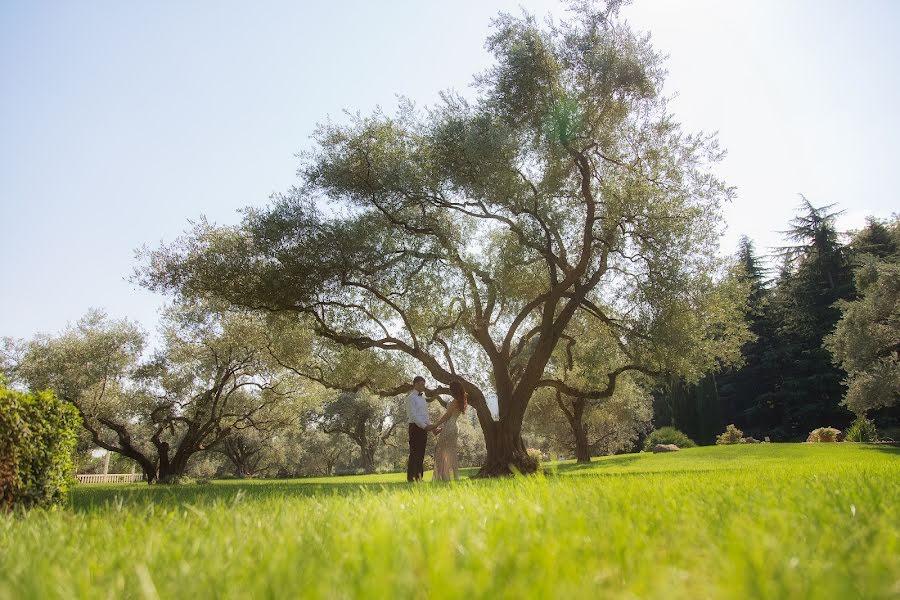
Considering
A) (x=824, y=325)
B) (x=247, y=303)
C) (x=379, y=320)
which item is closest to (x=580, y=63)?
(x=379, y=320)

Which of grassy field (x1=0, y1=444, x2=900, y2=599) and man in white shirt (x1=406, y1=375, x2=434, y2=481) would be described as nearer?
grassy field (x1=0, y1=444, x2=900, y2=599)

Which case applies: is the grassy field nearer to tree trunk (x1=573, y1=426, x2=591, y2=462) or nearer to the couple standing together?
the couple standing together

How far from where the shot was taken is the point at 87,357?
3019 cm

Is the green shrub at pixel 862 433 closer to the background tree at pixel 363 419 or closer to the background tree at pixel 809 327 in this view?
the background tree at pixel 809 327

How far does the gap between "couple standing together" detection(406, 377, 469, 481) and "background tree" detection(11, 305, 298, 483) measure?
51.4 feet

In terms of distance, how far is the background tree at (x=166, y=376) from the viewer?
2875 cm

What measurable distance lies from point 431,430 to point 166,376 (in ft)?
79.3

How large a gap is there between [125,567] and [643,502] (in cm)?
294

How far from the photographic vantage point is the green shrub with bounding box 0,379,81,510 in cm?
593

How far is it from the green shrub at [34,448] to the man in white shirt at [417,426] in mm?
8033

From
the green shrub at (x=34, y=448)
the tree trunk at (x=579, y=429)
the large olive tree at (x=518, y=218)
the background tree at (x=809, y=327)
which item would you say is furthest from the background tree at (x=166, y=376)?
the background tree at (x=809, y=327)

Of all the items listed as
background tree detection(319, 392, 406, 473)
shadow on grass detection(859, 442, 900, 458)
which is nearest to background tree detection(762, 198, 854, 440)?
shadow on grass detection(859, 442, 900, 458)

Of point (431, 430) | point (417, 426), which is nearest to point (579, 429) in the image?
point (431, 430)

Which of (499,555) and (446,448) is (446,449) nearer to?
(446,448)
